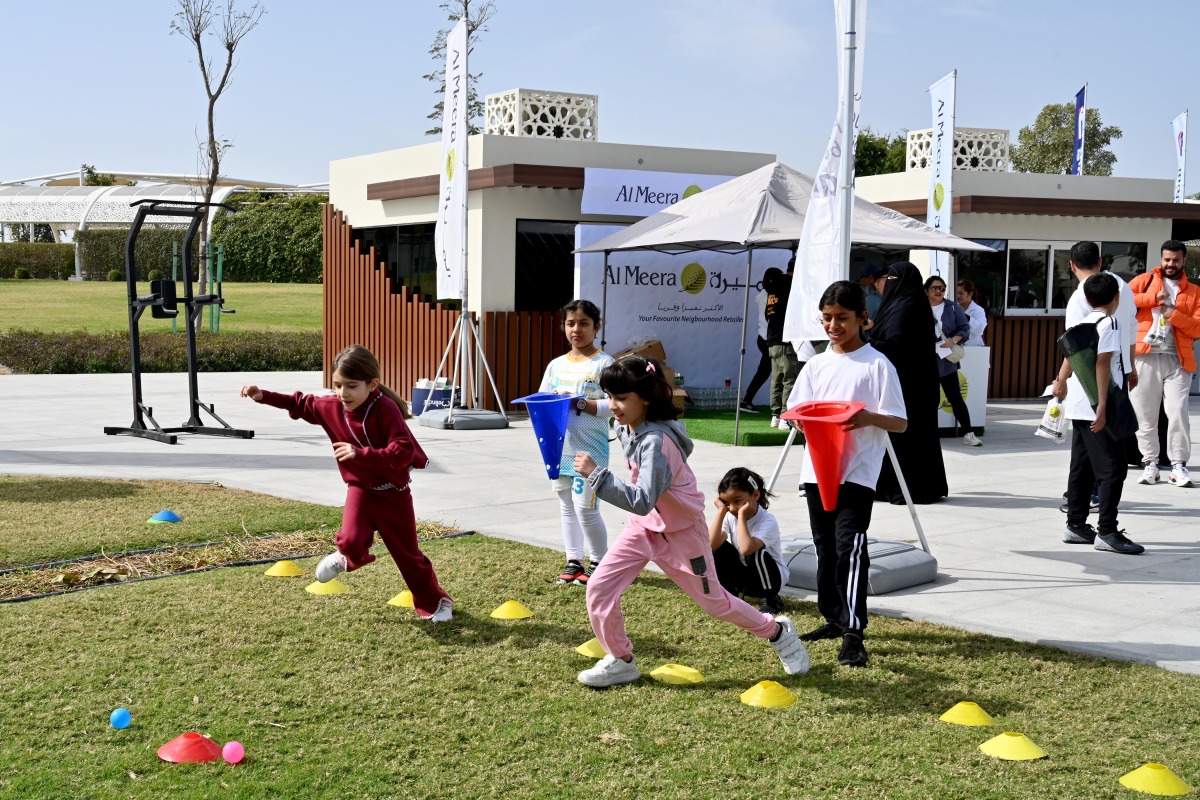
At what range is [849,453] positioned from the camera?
532cm

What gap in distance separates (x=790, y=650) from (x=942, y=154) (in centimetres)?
1244

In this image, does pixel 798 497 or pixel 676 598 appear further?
pixel 798 497

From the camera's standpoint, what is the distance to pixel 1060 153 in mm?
44312

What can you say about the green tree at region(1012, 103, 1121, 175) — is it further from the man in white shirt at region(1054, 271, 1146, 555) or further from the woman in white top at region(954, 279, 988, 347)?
the man in white shirt at region(1054, 271, 1146, 555)

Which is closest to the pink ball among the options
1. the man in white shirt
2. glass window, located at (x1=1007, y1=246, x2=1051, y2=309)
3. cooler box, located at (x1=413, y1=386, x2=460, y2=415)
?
the man in white shirt

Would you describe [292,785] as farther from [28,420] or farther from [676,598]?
[28,420]

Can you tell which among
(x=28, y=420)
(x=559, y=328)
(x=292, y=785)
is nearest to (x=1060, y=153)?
(x=559, y=328)

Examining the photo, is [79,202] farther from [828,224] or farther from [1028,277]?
[828,224]

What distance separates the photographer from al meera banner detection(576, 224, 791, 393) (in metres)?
15.9

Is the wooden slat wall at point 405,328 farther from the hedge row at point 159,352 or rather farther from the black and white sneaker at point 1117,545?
the black and white sneaker at point 1117,545

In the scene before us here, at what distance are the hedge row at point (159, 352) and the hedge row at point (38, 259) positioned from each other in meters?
32.0

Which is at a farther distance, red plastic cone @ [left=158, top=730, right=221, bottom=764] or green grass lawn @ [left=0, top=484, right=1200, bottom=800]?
red plastic cone @ [left=158, top=730, right=221, bottom=764]

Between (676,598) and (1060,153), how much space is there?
139ft

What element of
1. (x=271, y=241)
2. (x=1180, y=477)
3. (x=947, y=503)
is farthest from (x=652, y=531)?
(x=271, y=241)
